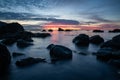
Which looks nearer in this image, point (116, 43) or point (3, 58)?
point (3, 58)

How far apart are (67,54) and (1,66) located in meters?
9.80

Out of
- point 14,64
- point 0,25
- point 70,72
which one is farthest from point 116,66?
point 0,25

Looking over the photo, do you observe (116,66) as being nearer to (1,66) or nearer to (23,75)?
(23,75)

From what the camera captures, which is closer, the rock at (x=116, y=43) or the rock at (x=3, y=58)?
the rock at (x=3, y=58)

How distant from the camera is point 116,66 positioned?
20.3m

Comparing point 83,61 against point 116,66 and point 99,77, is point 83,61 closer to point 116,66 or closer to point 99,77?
point 116,66

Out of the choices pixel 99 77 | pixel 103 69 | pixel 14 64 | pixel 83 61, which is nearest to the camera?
pixel 99 77

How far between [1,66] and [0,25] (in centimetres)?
7092

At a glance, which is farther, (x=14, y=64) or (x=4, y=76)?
(x=14, y=64)

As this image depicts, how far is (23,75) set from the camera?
57.7 ft

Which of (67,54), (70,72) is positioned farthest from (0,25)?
(70,72)

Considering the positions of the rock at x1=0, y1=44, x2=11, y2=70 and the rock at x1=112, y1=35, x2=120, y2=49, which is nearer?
the rock at x1=0, y1=44, x2=11, y2=70

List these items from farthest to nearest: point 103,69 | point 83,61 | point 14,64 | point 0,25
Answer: point 0,25 < point 83,61 < point 14,64 < point 103,69

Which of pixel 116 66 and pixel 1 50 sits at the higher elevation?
pixel 1 50
